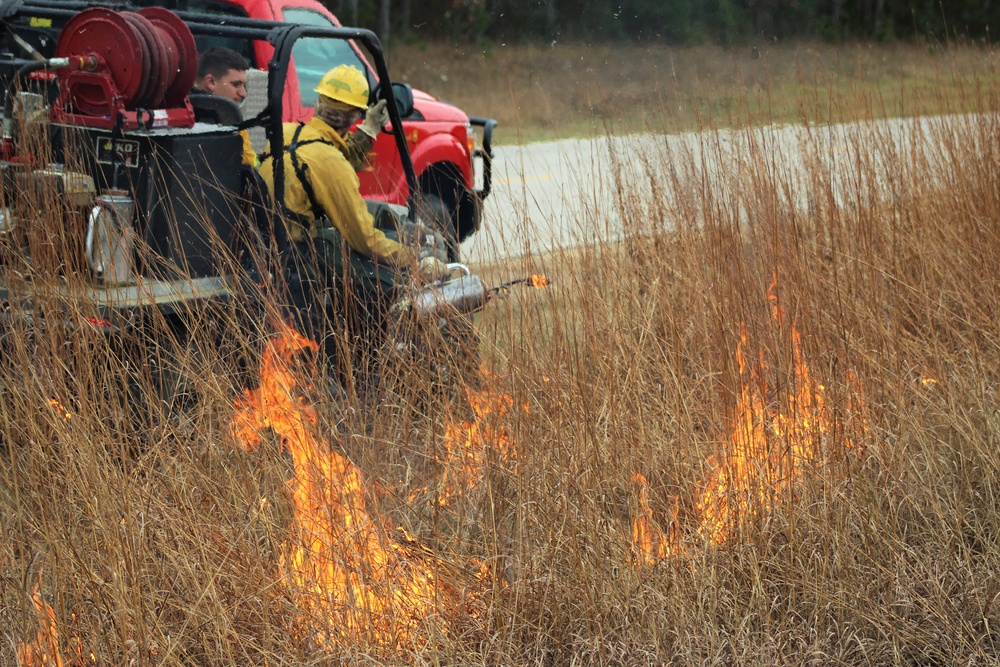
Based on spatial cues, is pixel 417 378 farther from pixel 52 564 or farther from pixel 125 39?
pixel 125 39

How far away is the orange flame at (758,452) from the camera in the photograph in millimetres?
3690

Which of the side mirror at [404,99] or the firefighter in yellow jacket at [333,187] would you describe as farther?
the side mirror at [404,99]

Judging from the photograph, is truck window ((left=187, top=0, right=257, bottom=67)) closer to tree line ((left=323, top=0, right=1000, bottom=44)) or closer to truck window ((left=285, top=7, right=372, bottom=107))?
truck window ((left=285, top=7, right=372, bottom=107))

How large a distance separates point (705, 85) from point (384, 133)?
2.27 m

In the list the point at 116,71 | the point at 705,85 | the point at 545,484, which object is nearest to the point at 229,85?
the point at 116,71

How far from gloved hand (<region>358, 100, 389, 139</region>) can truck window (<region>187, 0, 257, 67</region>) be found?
1.31m

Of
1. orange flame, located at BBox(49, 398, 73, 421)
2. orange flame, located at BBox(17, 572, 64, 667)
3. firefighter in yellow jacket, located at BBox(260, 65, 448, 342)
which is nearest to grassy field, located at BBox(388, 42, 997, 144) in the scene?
firefighter in yellow jacket, located at BBox(260, 65, 448, 342)

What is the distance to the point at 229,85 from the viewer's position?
586cm

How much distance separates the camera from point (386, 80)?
532cm

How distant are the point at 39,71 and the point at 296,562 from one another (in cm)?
228

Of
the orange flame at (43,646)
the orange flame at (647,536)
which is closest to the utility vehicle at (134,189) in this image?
the orange flame at (43,646)

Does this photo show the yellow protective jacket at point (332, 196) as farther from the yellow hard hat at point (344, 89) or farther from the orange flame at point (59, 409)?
the orange flame at point (59, 409)

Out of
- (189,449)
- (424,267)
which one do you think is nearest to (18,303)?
(189,449)

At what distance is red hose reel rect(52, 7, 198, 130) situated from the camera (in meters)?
4.19
